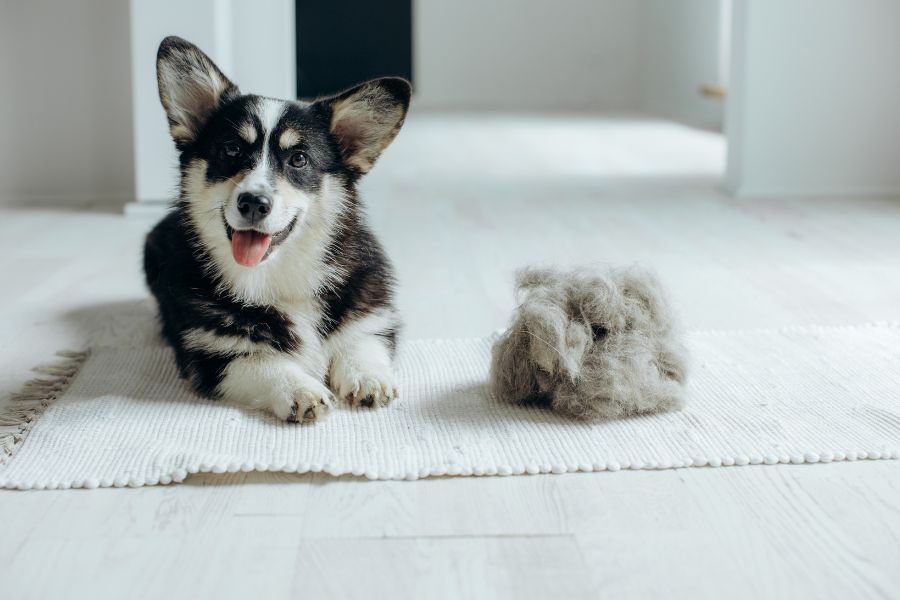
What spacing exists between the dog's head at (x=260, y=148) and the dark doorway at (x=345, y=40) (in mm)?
7836

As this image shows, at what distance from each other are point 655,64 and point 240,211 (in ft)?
27.7

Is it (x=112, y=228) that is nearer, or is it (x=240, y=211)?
(x=240, y=211)

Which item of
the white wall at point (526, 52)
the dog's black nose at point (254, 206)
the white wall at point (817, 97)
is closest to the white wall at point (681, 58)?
the white wall at point (526, 52)

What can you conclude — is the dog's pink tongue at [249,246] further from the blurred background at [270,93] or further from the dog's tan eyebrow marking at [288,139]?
the blurred background at [270,93]

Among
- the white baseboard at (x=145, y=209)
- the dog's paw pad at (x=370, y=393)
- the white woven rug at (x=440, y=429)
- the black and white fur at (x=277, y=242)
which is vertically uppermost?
the black and white fur at (x=277, y=242)

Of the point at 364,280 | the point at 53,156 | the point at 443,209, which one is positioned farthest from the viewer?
the point at 53,156

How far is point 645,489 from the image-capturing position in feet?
4.80

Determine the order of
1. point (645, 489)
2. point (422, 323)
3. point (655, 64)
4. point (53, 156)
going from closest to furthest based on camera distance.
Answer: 1. point (645, 489)
2. point (422, 323)
3. point (53, 156)
4. point (655, 64)

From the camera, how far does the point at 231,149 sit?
1778mm

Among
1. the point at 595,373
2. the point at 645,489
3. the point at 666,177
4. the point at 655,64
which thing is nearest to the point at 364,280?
the point at 595,373

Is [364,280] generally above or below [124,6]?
below

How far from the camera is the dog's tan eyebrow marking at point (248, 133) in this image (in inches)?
69.4

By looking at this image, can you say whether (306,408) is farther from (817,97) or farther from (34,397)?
(817,97)

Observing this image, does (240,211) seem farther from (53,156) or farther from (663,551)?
(53,156)
